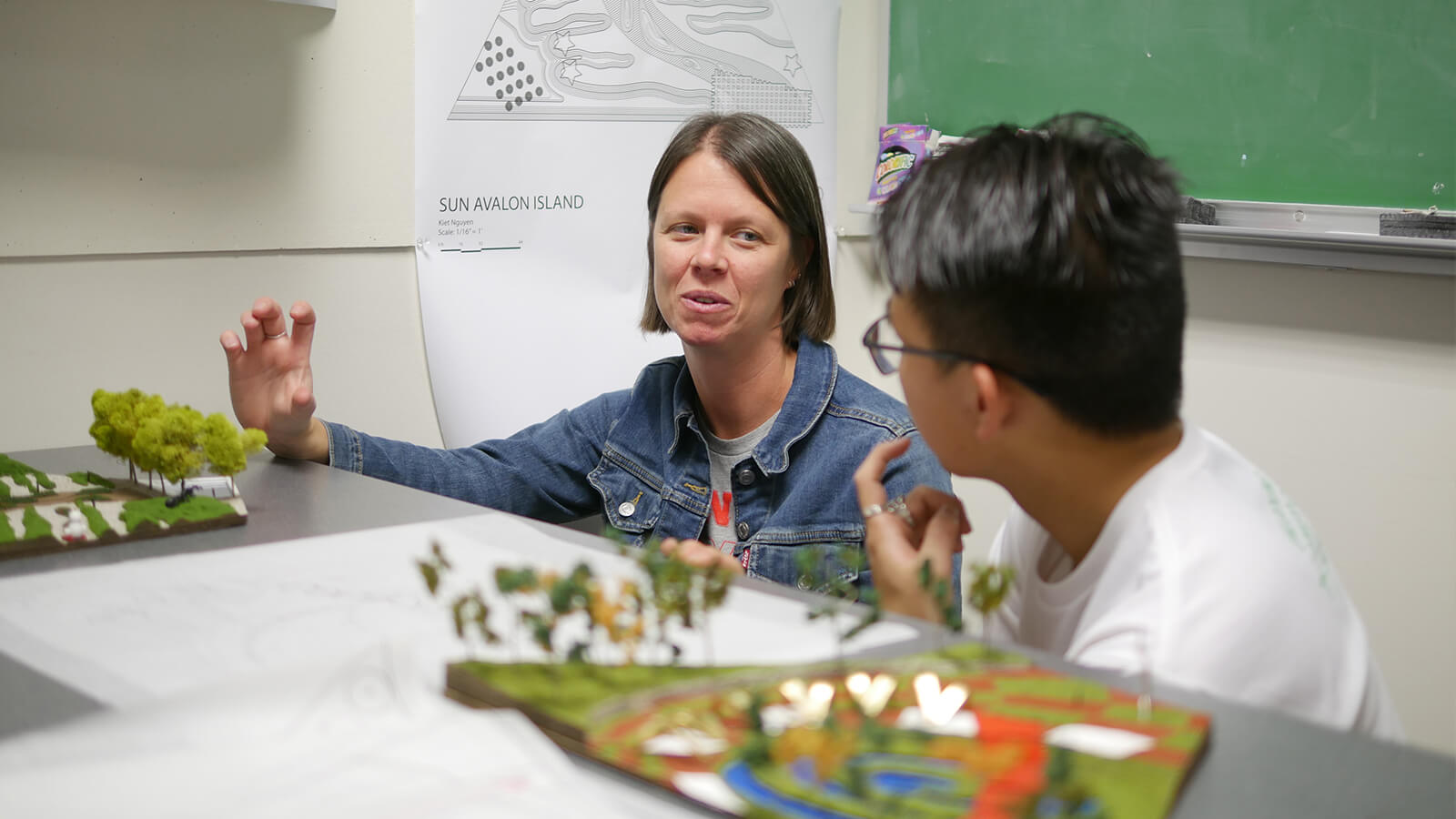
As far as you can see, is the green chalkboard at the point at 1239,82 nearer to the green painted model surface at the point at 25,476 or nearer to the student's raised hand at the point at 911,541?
the student's raised hand at the point at 911,541

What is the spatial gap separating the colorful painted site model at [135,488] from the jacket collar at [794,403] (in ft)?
1.89

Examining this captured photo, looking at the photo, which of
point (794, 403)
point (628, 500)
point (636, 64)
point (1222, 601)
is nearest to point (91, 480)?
point (628, 500)

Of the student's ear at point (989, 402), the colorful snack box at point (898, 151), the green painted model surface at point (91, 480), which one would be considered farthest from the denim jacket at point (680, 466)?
the colorful snack box at point (898, 151)

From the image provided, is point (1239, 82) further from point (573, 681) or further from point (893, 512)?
point (573, 681)

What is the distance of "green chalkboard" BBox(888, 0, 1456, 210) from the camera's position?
80.4 inches

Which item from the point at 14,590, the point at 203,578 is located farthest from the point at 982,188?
the point at 14,590

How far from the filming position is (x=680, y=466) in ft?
5.36

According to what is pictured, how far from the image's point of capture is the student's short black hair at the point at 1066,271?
33.6 inches

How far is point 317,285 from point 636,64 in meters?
0.81

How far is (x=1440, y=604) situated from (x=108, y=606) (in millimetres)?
2050

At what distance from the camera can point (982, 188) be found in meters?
0.89

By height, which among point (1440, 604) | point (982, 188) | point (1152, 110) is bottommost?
point (1440, 604)

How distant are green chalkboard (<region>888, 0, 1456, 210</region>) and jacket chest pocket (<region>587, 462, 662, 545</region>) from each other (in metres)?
1.16

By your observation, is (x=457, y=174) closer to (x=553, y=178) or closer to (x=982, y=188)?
(x=553, y=178)
